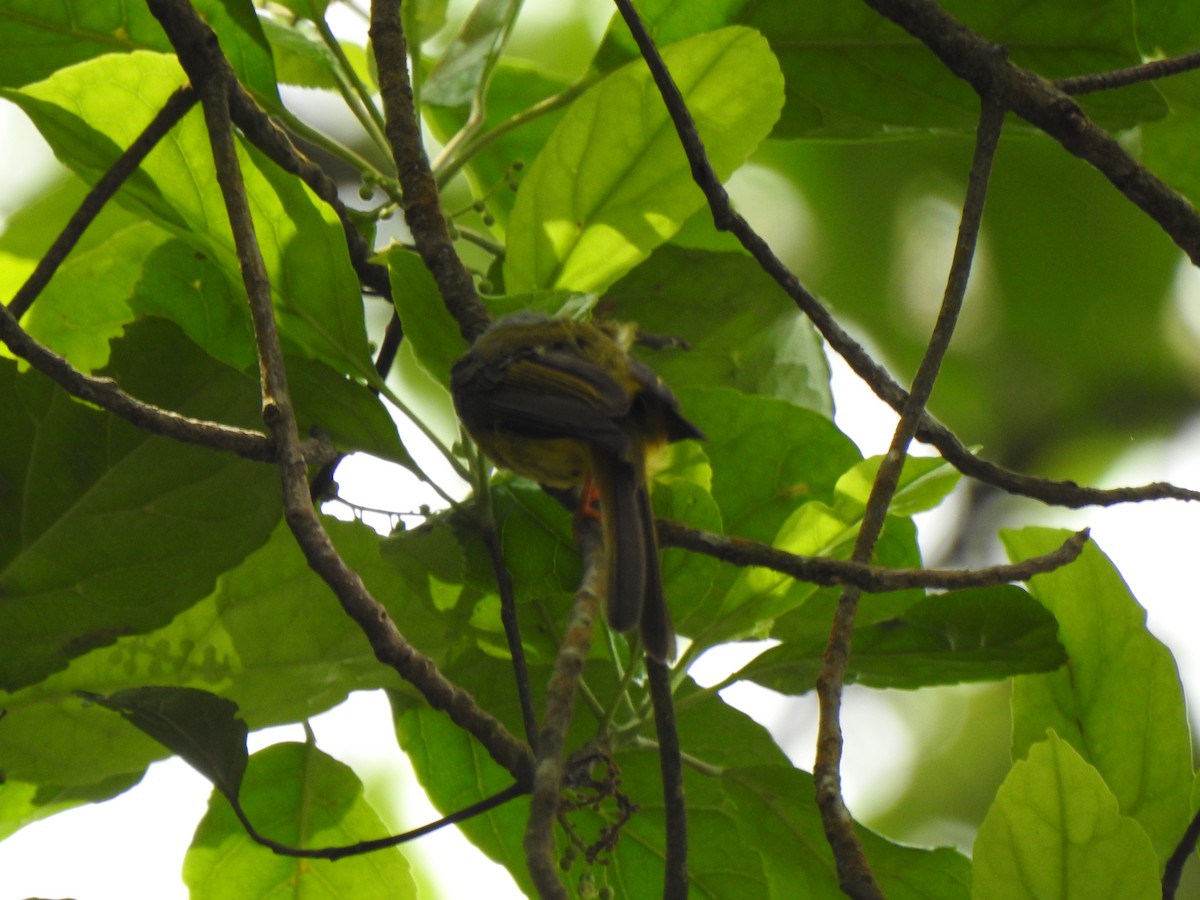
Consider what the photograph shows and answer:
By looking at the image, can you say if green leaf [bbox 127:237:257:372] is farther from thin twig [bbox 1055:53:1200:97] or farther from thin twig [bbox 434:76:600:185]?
thin twig [bbox 1055:53:1200:97]

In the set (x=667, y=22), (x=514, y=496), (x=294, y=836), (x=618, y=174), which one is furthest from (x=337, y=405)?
(x=667, y=22)

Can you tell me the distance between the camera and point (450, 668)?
6.54 feet

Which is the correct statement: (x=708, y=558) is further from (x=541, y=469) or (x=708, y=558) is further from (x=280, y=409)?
(x=280, y=409)

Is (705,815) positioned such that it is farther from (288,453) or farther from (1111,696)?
(288,453)

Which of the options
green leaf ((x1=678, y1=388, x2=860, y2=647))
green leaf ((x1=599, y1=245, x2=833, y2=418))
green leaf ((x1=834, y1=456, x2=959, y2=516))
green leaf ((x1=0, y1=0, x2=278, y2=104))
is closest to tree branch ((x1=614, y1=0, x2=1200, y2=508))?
green leaf ((x1=834, y1=456, x2=959, y2=516))

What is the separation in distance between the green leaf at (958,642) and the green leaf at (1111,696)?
85mm

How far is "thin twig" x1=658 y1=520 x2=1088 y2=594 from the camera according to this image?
58.9 inches

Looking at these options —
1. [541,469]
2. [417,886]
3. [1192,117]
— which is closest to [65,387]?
[541,469]

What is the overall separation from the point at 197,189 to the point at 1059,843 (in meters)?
1.41

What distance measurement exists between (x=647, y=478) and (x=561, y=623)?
24 centimetres

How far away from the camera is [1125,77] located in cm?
185

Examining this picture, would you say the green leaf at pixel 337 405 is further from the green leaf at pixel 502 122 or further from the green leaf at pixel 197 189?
the green leaf at pixel 502 122

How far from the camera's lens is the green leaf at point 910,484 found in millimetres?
1763

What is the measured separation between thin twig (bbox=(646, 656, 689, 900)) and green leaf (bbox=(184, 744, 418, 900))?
70 cm
